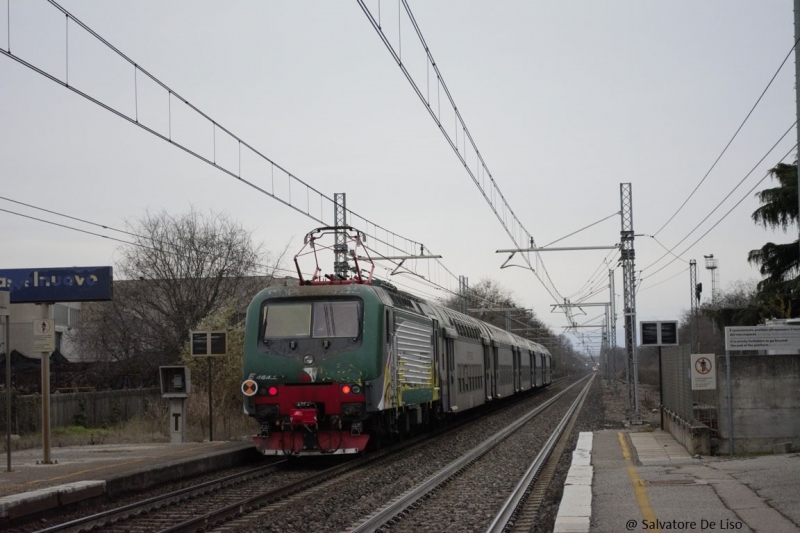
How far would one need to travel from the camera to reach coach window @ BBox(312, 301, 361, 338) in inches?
625

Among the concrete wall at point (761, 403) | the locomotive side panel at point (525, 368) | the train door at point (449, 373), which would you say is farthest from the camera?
the locomotive side panel at point (525, 368)

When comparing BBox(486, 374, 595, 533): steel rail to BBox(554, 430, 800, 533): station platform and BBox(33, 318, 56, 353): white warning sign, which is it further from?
BBox(33, 318, 56, 353): white warning sign

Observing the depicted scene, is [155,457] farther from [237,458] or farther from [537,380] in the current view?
[537,380]

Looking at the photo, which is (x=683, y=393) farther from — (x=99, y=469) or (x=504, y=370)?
(x=504, y=370)

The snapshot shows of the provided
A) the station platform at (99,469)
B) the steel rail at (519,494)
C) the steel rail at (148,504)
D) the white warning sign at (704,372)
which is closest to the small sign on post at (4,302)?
the station platform at (99,469)

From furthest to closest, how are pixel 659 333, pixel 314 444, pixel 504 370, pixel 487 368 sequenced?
pixel 504 370 < pixel 487 368 < pixel 659 333 < pixel 314 444

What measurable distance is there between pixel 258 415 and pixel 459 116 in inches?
263

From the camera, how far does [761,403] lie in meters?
14.6

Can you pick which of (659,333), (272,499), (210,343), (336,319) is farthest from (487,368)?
(272,499)

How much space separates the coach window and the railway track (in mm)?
2241

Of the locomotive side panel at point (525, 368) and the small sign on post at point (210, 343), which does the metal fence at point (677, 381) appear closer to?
the small sign on post at point (210, 343)

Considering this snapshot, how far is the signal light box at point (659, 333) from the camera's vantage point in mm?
21219

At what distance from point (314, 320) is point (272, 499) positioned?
4664 mm

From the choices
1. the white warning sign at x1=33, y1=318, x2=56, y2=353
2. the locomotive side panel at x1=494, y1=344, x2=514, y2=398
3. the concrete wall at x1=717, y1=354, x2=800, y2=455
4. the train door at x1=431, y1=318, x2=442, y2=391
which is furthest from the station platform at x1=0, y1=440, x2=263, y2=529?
the locomotive side panel at x1=494, y1=344, x2=514, y2=398
